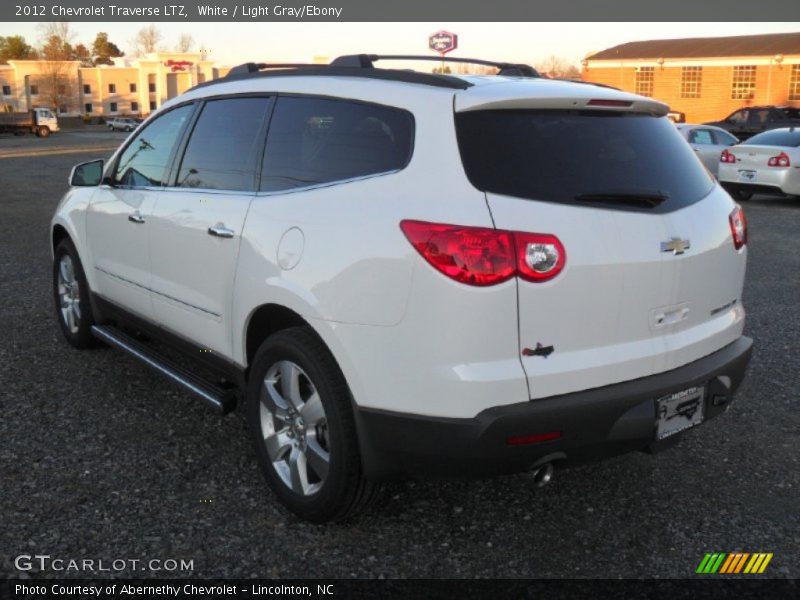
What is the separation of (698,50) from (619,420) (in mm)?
54189

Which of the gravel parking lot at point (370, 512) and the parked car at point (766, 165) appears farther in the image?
the parked car at point (766, 165)

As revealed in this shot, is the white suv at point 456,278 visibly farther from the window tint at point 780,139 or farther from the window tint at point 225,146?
the window tint at point 780,139

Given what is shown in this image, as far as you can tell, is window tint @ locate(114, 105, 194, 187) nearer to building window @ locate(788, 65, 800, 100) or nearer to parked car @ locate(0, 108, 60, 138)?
building window @ locate(788, 65, 800, 100)

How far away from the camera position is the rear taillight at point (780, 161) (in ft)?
45.5

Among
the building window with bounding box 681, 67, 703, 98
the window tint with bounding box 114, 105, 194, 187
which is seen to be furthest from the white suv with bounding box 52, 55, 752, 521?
the building window with bounding box 681, 67, 703, 98

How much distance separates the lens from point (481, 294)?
2.54 meters

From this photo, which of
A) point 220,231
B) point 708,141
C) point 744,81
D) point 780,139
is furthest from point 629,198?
point 744,81

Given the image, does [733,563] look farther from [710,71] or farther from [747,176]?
[710,71]

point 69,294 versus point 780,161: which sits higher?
point 780,161

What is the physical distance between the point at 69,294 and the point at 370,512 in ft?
10.8

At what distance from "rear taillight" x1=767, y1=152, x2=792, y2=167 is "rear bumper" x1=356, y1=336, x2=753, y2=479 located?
1266 centimetres

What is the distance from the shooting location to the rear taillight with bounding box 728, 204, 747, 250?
3.24 m

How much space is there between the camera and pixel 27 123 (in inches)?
2238
